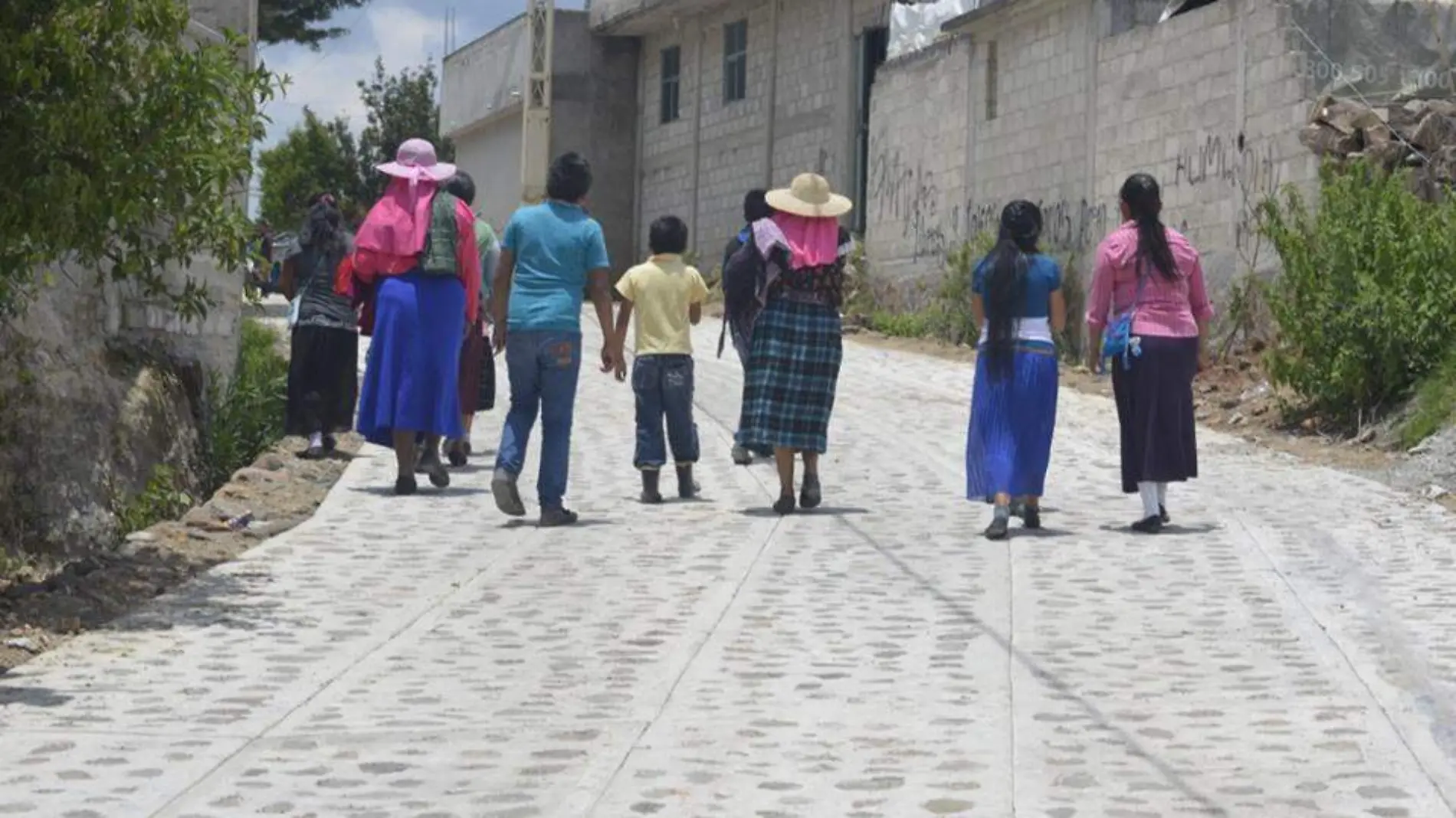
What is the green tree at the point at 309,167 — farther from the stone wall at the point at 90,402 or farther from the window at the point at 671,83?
the stone wall at the point at 90,402

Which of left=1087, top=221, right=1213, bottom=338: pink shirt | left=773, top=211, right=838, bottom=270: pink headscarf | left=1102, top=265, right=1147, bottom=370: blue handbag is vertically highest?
left=773, top=211, right=838, bottom=270: pink headscarf

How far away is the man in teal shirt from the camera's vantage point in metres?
11.9

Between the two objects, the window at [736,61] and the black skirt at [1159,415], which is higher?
the window at [736,61]

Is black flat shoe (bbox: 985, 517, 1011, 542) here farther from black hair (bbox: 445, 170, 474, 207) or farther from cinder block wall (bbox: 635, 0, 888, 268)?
cinder block wall (bbox: 635, 0, 888, 268)

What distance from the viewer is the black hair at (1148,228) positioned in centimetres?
1171

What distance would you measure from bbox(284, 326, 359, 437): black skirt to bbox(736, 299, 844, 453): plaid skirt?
311 cm

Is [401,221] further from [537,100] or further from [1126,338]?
[537,100]

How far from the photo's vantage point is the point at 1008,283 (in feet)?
38.4

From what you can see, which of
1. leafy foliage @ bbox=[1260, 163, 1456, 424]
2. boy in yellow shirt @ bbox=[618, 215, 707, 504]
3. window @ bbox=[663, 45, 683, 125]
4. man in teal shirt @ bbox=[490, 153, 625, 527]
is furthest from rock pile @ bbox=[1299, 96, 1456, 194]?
window @ bbox=[663, 45, 683, 125]

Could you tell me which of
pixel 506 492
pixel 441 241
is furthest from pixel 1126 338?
pixel 441 241

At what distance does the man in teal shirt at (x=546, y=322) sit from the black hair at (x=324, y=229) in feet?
8.81

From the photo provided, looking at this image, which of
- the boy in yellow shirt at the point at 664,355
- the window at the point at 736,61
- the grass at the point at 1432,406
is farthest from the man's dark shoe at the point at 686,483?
the window at the point at 736,61

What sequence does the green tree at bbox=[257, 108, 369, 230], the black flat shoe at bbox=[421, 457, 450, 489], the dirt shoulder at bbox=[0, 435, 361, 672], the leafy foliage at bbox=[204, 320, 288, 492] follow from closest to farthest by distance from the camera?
the dirt shoulder at bbox=[0, 435, 361, 672] → the black flat shoe at bbox=[421, 457, 450, 489] → the leafy foliage at bbox=[204, 320, 288, 492] → the green tree at bbox=[257, 108, 369, 230]

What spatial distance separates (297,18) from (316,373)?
18211 mm
